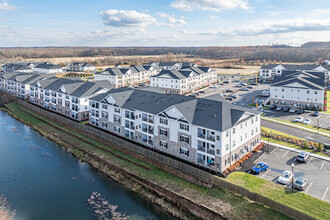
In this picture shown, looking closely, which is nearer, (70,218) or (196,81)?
(70,218)

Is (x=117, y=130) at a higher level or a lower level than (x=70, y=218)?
higher

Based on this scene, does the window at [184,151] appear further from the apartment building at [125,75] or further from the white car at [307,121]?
the apartment building at [125,75]

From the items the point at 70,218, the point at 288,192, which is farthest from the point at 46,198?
the point at 288,192

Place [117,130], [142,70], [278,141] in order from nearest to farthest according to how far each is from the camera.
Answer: [278,141], [117,130], [142,70]

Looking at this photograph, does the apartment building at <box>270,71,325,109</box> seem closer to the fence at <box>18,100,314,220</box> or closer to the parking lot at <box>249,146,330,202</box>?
the parking lot at <box>249,146,330,202</box>

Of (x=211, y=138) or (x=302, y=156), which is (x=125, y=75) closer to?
(x=211, y=138)

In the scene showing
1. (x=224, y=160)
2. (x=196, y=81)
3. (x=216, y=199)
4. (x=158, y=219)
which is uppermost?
(x=196, y=81)

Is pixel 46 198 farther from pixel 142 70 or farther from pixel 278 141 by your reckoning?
pixel 142 70
